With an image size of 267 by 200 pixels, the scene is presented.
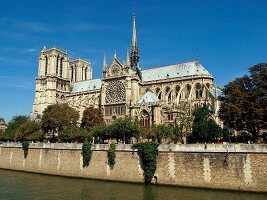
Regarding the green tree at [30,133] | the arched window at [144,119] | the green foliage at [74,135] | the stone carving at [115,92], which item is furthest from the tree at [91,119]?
the stone carving at [115,92]

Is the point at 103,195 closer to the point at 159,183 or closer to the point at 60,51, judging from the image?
the point at 159,183

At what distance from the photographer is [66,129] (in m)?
53.8

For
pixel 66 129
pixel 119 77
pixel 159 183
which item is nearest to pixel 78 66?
pixel 119 77

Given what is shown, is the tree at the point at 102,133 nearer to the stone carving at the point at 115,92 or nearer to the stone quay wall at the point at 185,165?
the stone quay wall at the point at 185,165

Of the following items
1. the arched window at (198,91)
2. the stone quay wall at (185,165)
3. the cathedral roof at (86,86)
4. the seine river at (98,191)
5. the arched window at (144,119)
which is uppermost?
the cathedral roof at (86,86)

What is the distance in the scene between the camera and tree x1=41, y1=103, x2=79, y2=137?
58.1 metres

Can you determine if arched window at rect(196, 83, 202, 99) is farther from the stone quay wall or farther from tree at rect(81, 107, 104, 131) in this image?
the stone quay wall

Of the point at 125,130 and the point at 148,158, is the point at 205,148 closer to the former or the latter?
the point at 148,158

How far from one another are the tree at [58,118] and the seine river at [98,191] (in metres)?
20.8

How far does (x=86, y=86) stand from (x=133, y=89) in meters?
23.5

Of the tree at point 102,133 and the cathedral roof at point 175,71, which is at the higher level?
the cathedral roof at point 175,71

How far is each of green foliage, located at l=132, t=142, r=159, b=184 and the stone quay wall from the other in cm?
55

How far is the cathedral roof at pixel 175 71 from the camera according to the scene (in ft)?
229

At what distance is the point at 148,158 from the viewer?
3438 centimetres
